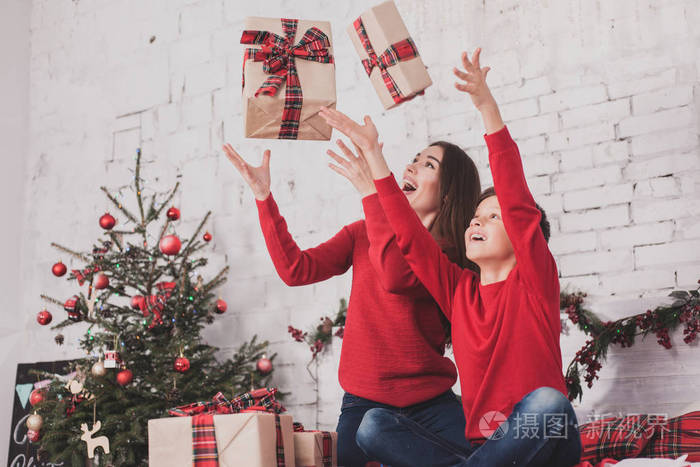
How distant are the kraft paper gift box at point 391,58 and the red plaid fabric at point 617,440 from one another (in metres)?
1.03

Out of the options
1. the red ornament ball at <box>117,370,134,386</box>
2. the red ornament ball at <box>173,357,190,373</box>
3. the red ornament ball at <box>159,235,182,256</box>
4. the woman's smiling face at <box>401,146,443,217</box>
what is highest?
the woman's smiling face at <box>401,146,443,217</box>

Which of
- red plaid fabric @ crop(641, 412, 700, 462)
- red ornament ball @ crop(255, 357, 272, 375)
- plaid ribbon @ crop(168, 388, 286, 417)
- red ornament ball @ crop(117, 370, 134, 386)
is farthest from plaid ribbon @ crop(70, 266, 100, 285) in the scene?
red plaid fabric @ crop(641, 412, 700, 462)

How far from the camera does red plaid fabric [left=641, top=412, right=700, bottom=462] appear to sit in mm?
1895

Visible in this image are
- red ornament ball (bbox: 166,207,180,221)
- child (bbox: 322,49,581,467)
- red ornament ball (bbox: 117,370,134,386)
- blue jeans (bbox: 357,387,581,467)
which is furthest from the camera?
red ornament ball (bbox: 166,207,180,221)

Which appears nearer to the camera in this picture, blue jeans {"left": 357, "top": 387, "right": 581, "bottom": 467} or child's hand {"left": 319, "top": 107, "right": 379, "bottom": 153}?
blue jeans {"left": 357, "top": 387, "right": 581, "bottom": 467}

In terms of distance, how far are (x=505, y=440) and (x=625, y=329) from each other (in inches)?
47.0

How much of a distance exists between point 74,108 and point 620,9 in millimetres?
2901

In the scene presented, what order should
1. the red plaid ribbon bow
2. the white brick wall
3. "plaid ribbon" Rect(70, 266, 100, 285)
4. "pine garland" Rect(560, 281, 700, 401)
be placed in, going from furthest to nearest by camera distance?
"plaid ribbon" Rect(70, 266, 100, 285), the red plaid ribbon bow, the white brick wall, "pine garland" Rect(560, 281, 700, 401)

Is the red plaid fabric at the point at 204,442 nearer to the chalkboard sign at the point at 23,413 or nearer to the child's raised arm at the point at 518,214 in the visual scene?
the child's raised arm at the point at 518,214

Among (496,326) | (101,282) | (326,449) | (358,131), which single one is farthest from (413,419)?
(101,282)

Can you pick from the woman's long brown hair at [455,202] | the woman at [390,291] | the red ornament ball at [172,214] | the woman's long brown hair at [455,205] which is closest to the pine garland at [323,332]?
the red ornament ball at [172,214]

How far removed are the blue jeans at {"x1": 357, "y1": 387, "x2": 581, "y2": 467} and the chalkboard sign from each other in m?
2.40

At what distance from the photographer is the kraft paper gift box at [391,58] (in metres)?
1.94

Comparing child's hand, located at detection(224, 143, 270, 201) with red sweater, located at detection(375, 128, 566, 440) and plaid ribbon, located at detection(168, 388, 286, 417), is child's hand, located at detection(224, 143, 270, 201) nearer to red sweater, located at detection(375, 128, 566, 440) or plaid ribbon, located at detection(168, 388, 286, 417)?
plaid ribbon, located at detection(168, 388, 286, 417)
